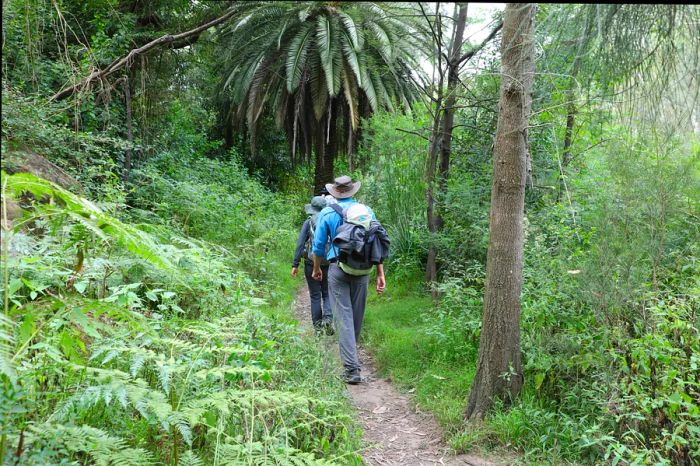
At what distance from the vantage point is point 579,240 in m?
5.59

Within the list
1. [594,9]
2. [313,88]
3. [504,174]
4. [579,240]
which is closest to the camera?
[594,9]

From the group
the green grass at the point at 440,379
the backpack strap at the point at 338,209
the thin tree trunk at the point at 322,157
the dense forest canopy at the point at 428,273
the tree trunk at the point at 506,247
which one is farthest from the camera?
the thin tree trunk at the point at 322,157

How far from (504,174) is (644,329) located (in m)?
1.65

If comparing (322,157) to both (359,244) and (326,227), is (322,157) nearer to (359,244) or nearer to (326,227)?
(326,227)

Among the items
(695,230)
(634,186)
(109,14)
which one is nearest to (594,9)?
(634,186)

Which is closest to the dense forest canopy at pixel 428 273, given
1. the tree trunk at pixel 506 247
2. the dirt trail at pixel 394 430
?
the tree trunk at pixel 506 247

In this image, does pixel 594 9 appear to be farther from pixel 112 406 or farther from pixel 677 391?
pixel 112 406

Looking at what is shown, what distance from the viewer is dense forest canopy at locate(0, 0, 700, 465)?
8.23ft

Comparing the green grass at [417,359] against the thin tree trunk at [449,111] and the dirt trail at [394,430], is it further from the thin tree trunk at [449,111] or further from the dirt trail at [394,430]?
the thin tree trunk at [449,111]

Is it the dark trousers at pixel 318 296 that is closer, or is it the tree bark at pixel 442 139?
the dark trousers at pixel 318 296

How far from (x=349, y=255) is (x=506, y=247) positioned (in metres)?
1.86

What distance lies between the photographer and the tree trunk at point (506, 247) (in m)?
4.44

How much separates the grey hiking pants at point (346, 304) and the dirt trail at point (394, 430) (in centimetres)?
17

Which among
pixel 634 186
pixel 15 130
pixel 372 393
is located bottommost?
pixel 372 393
